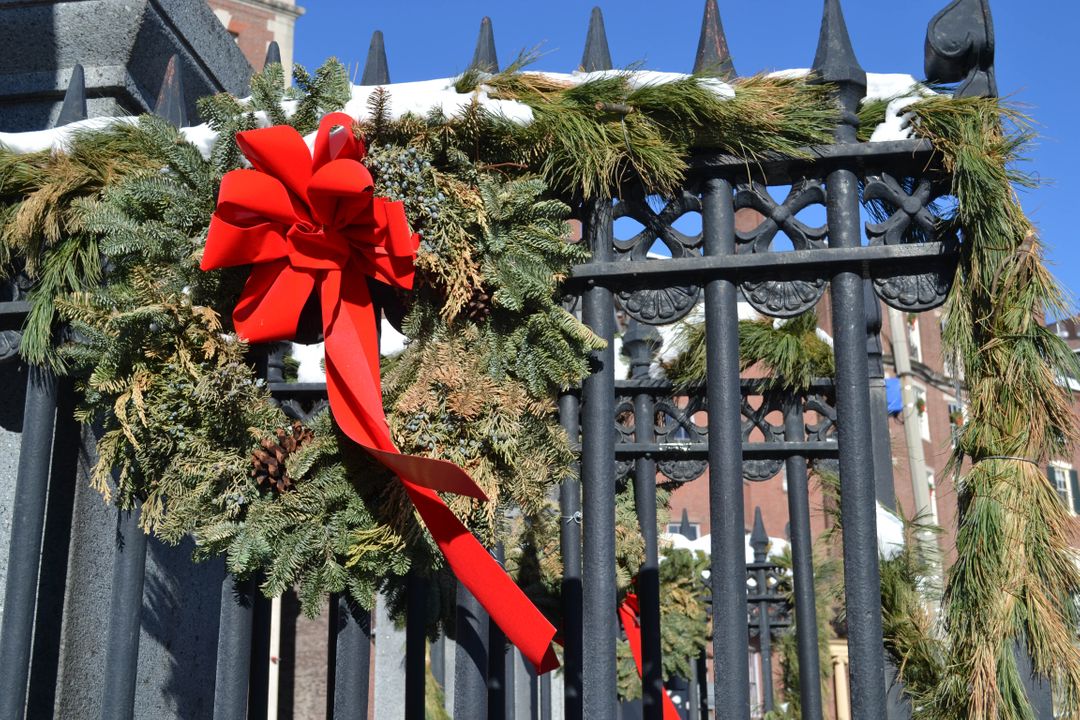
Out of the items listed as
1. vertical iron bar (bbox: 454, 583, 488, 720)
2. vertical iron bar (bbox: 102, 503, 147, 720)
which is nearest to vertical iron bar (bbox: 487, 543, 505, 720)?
vertical iron bar (bbox: 454, 583, 488, 720)

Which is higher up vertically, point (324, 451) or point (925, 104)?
point (925, 104)

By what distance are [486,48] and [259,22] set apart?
29.0 m

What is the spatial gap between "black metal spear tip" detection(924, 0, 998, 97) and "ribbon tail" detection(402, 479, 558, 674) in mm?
1954

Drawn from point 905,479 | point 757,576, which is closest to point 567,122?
point 757,576

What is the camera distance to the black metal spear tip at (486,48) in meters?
3.54

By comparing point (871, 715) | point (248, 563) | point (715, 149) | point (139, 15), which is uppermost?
point (139, 15)

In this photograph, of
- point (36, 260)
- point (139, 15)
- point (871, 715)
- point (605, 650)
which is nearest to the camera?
point (871, 715)

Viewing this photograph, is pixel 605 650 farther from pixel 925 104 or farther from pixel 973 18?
pixel 973 18

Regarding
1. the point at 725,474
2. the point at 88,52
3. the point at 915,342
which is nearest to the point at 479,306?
the point at 725,474

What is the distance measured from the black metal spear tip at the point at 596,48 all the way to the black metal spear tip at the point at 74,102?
1.83 meters

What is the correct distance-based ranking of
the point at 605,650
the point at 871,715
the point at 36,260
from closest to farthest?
the point at 871,715
the point at 605,650
the point at 36,260

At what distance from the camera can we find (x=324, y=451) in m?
3.12

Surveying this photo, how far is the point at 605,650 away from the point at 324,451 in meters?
1.00

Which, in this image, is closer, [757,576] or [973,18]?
[973,18]
